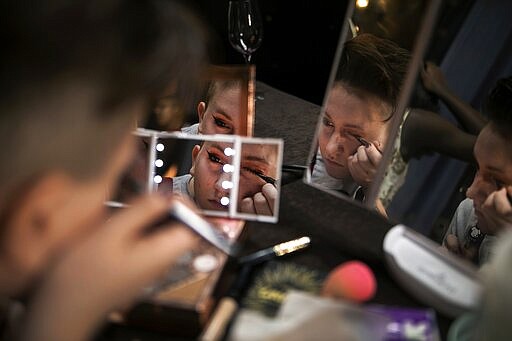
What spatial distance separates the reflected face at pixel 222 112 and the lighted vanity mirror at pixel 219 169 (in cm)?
4

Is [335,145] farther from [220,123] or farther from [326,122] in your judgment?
[220,123]

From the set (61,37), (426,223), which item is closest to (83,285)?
(61,37)

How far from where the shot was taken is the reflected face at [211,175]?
0.81 metres

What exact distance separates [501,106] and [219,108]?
0.38 metres

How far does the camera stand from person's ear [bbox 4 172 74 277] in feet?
1.58

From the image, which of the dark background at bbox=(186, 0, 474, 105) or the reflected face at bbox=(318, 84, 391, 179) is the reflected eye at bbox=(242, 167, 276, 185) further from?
the dark background at bbox=(186, 0, 474, 105)

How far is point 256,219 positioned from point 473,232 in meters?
0.28

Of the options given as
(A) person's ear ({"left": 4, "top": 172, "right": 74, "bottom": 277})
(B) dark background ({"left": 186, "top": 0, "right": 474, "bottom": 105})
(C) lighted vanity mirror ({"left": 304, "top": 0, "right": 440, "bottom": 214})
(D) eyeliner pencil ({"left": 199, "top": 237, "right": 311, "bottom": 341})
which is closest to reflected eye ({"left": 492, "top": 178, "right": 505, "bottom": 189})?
(C) lighted vanity mirror ({"left": 304, "top": 0, "right": 440, "bottom": 214})

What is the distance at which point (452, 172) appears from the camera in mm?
757

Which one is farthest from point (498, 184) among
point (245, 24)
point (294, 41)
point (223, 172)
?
point (294, 41)

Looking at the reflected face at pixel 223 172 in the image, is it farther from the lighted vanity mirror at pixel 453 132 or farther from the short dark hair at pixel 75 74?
the short dark hair at pixel 75 74

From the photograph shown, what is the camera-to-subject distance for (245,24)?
3.92 feet

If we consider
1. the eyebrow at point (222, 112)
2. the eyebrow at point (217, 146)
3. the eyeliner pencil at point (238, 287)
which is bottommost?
the eyeliner pencil at point (238, 287)

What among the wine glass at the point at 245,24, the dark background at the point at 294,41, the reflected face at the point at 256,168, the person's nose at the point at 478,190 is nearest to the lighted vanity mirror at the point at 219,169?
the reflected face at the point at 256,168
